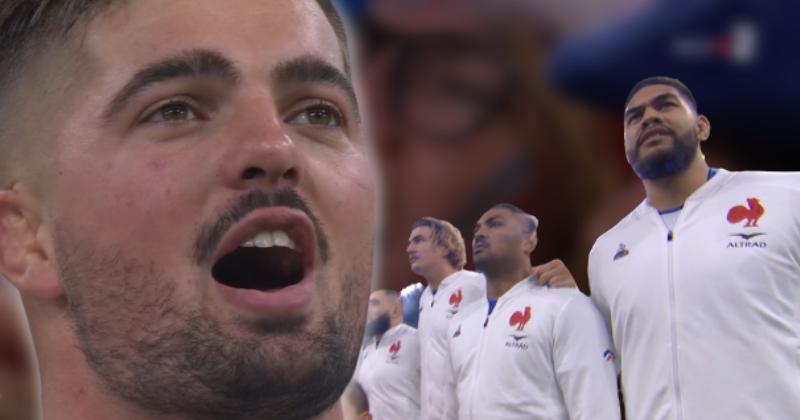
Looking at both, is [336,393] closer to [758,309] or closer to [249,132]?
[249,132]

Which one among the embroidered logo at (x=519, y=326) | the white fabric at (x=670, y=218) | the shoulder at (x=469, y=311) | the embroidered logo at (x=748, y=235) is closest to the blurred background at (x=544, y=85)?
the white fabric at (x=670, y=218)

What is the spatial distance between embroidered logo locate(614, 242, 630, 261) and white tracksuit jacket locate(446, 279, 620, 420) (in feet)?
0.55

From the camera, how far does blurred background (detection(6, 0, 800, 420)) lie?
1883 millimetres

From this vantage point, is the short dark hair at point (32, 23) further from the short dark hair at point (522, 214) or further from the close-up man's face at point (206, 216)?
the short dark hair at point (522, 214)

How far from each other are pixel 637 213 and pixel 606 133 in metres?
0.22

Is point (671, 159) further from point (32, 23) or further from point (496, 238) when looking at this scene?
point (32, 23)

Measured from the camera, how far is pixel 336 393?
2.91 ft

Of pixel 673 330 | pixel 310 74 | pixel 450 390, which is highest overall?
pixel 310 74

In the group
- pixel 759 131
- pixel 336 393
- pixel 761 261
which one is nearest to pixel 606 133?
pixel 759 131

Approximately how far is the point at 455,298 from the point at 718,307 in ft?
3.25

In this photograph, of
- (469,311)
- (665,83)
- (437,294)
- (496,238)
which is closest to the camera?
(665,83)

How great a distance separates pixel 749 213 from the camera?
1.99 m

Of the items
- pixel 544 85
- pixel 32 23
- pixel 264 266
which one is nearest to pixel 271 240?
pixel 264 266

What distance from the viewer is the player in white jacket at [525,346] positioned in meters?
2.20
